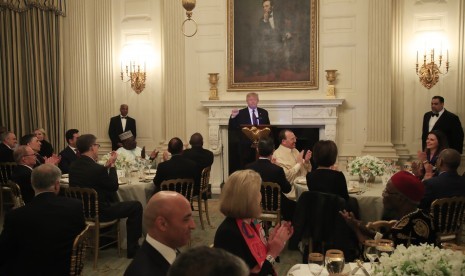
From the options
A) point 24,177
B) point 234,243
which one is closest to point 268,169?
point 234,243

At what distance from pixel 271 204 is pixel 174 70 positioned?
4.75 meters

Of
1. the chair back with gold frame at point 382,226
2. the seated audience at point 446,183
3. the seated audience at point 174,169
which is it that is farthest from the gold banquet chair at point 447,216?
the seated audience at point 174,169

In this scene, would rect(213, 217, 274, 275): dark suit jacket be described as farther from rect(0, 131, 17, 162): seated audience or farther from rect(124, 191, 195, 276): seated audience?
rect(0, 131, 17, 162): seated audience

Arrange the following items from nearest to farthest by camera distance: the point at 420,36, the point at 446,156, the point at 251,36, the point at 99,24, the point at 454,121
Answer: the point at 446,156
the point at 454,121
the point at 420,36
the point at 251,36
the point at 99,24

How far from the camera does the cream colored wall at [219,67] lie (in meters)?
8.44

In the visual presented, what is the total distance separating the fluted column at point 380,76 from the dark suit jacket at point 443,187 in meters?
3.98

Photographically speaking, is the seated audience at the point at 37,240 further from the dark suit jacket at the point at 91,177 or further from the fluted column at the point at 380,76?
the fluted column at the point at 380,76

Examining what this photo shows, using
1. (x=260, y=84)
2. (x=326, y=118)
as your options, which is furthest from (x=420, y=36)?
(x=260, y=84)

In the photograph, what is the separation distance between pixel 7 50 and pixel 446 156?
8.49 meters

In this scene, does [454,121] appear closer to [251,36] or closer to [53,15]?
[251,36]

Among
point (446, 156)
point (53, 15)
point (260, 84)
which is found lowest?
point (446, 156)

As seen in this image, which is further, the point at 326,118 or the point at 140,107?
the point at 140,107

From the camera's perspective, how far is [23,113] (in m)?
9.60

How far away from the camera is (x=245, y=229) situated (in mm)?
2750
